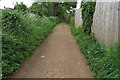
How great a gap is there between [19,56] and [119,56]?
3.05 m

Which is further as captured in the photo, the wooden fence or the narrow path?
the wooden fence

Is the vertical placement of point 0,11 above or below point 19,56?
above

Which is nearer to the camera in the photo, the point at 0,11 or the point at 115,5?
the point at 115,5

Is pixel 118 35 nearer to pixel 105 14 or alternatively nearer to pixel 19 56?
pixel 105 14

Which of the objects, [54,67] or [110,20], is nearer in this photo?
[54,67]

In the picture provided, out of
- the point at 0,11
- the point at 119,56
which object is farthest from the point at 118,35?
the point at 0,11

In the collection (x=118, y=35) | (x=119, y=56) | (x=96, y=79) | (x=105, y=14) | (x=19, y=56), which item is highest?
(x=105, y=14)

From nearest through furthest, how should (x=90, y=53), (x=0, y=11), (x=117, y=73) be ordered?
(x=117, y=73) → (x=90, y=53) → (x=0, y=11)

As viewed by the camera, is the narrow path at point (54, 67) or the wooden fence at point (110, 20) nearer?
the narrow path at point (54, 67)

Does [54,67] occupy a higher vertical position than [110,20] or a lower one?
lower

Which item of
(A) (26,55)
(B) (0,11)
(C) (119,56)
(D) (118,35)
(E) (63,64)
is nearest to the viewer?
(C) (119,56)

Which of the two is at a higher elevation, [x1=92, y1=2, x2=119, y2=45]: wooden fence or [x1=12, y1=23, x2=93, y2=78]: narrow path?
[x1=92, y1=2, x2=119, y2=45]: wooden fence

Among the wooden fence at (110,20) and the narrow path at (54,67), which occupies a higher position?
the wooden fence at (110,20)

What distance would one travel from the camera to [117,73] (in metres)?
2.94
